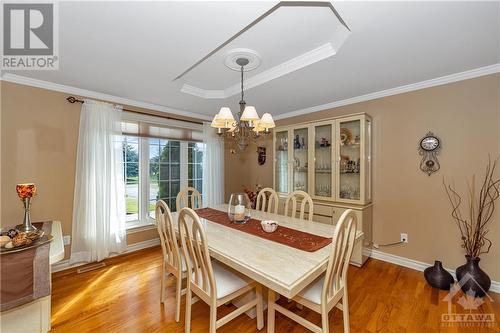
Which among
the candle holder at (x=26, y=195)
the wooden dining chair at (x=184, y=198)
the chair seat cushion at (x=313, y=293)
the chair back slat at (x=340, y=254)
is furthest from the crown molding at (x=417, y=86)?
the candle holder at (x=26, y=195)

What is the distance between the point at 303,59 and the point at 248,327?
239 cm

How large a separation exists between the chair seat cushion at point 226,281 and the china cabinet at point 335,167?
5.67ft

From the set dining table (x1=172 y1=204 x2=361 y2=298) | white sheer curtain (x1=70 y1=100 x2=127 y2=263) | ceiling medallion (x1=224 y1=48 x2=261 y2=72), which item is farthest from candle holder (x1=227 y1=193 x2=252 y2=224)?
white sheer curtain (x1=70 y1=100 x2=127 y2=263)

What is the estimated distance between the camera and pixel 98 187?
2738 millimetres

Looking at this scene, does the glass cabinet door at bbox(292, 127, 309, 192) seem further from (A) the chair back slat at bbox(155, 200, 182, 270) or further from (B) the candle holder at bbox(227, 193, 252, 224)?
(A) the chair back slat at bbox(155, 200, 182, 270)

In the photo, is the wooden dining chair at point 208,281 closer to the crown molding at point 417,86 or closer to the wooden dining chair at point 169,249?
the wooden dining chair at point 169,249

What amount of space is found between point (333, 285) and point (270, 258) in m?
0.51

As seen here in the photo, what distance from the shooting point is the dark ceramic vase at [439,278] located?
2.13 meters

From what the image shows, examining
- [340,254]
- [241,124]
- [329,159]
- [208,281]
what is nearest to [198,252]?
[208,281]

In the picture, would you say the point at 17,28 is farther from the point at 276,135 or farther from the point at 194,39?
the point at 276,135

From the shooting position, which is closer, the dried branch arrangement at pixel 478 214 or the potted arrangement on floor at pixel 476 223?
the potted arrangement on floor at pixel 476 223

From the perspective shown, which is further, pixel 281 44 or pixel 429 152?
pixel 429 152

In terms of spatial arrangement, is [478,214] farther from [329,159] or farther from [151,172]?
[151,172]

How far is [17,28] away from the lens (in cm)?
156
